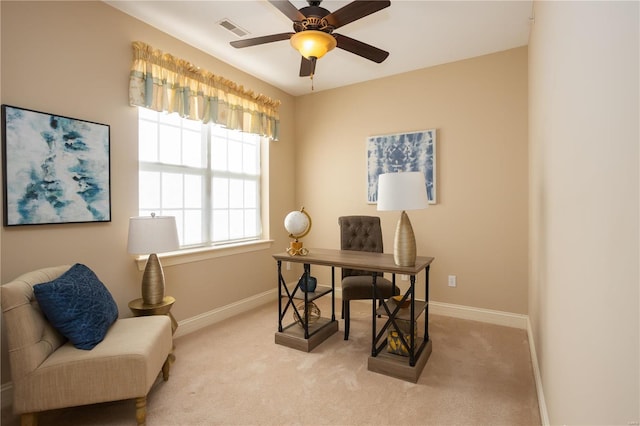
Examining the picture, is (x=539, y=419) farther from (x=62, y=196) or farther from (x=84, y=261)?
(x=62, y=196)

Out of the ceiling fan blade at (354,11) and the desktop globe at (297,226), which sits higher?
the ceiling fan blade at (354,11)

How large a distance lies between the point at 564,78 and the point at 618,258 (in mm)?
948

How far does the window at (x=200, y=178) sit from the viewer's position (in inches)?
122

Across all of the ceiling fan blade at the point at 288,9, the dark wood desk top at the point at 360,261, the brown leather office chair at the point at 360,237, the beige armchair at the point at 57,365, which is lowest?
the beige armchair at the point at 57,365

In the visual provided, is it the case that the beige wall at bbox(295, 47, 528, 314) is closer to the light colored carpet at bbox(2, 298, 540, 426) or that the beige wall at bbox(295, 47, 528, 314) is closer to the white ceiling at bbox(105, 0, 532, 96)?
the white ceiling at bbox(105, 0, 532, 96)

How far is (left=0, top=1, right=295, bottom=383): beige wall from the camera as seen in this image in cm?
214

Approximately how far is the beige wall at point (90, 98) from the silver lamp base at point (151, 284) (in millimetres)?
325

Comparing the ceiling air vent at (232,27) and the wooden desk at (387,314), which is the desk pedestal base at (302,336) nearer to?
the wooden desk at (387,314)

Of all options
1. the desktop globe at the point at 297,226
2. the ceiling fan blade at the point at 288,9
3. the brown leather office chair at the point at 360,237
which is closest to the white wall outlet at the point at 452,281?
→ the brown leather office chair at the point at 360,237

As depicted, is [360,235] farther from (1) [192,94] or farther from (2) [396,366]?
(1) [192,94]

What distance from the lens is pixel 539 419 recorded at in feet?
6.31

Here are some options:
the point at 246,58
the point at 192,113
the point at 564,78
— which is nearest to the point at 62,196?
the point at 192,113

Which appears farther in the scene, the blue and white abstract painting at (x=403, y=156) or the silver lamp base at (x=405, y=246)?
the blue and white abstract painting at (x=403, y=156)

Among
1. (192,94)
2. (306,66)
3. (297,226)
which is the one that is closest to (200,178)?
(192,94)
